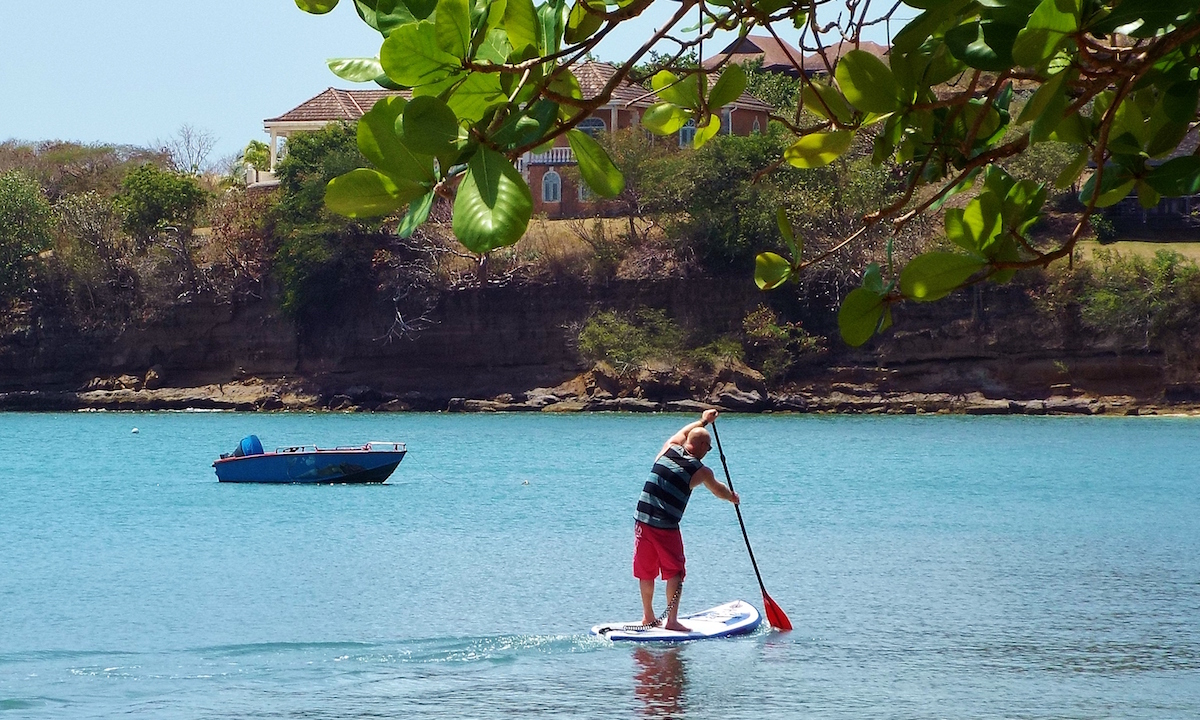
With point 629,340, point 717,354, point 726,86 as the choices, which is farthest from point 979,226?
point 629,340

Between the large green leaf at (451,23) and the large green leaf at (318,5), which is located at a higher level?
the large green leaf at (318,5)

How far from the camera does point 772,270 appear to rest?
10.3 ft

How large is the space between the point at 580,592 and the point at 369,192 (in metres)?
13.9

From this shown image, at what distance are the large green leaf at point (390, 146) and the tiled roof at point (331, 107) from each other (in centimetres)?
6133

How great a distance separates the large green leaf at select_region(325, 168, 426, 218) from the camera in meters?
2.33

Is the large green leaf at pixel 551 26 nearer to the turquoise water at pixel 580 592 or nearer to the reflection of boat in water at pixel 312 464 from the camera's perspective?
the turquoise water at pixel 580 592

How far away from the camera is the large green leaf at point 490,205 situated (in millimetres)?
2086

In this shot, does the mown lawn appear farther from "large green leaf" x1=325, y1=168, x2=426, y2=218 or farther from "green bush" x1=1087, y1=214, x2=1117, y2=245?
"large green leaf" x1=325, y1=168, x2=426, y2=218

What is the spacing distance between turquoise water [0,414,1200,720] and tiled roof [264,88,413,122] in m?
30.3

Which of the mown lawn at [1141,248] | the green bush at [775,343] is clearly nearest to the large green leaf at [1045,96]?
the green bush at [775,343]


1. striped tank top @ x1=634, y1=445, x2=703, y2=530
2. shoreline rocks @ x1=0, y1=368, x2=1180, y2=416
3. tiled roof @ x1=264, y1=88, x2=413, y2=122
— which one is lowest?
shoreline rocks @ x1=0, y1=368, x2=1180, y2=416

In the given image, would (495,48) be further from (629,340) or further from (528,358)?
(528,358)

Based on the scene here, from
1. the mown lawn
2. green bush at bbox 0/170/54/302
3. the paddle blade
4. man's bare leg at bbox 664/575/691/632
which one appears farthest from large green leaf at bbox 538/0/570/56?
green bush at bbox 0/170/54/302

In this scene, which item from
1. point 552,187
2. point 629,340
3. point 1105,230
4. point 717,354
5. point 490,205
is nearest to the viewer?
point 490,205
